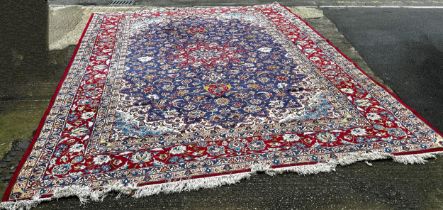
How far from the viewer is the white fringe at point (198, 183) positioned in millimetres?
2010

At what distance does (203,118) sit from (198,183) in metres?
0.73

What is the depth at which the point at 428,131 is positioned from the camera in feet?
8.51

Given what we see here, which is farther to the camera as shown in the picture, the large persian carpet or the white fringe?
the large persian carpet

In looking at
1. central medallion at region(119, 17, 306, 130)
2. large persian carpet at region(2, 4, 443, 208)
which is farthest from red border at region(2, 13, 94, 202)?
central medallion at region(119, 17, 306, 130)

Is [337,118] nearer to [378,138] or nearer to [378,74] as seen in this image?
[378,138]

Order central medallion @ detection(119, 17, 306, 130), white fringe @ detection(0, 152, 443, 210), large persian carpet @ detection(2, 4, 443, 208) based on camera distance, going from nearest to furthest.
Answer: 1. white fringe @ detection(0, 152, 443, 210)
2. large persian carpet @ detection(2, 4, 443, 208)
3. central medallion @ detection(119, 17, 306, 130)

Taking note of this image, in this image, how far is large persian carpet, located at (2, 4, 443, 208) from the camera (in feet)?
7.22

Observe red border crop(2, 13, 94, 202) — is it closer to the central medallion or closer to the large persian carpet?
the large persian carpet

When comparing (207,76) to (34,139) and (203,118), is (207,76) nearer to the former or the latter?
(203,118)

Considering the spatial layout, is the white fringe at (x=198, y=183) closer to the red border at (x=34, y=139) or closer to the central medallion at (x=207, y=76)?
the red border at (x=34, y=139)

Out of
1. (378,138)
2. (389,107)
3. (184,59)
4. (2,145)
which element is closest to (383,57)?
(389,107)

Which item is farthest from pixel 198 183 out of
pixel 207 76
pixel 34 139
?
pixel 207 76

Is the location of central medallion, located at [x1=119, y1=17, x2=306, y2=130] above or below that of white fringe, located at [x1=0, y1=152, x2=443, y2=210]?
above

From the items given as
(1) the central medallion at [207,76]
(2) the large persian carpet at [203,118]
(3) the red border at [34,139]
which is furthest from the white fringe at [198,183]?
(1) the central medallion at [207,76]
